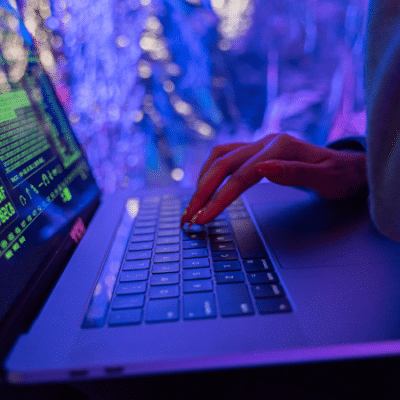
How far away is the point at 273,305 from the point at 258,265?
0.09m

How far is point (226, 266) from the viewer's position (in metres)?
0.43

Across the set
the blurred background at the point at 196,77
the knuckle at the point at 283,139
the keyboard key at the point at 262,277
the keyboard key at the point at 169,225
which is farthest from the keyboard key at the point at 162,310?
the blurred background at the point at 196,77

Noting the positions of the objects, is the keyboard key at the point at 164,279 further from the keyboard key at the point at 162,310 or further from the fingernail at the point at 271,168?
the fingernail at the point at 271,168

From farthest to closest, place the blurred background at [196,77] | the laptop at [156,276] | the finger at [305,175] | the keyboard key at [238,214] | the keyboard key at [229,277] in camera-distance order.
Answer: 1. the blurred background at [196,77]
2. the keyboard key at [238,214]
3. the finger at [305,175]
4. the keyboard key at [229,277]
5. the laptop at [156,276]

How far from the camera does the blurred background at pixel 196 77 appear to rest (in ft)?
2.97

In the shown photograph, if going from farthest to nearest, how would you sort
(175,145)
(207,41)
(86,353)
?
1. (175,145)
2. (207,41)
3. (86,353)

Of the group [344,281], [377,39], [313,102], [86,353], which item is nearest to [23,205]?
[86,353]

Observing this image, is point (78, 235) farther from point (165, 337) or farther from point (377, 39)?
point (377, 39)

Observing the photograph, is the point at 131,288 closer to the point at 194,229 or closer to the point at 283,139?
the point at 194,229

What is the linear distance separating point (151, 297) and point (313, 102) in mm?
986

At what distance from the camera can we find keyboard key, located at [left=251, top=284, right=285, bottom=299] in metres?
0.36

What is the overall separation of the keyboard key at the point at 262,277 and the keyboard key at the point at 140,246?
0.19 meters

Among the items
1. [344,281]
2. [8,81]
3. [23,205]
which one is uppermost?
[8,81]

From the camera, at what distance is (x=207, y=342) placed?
0.30m
